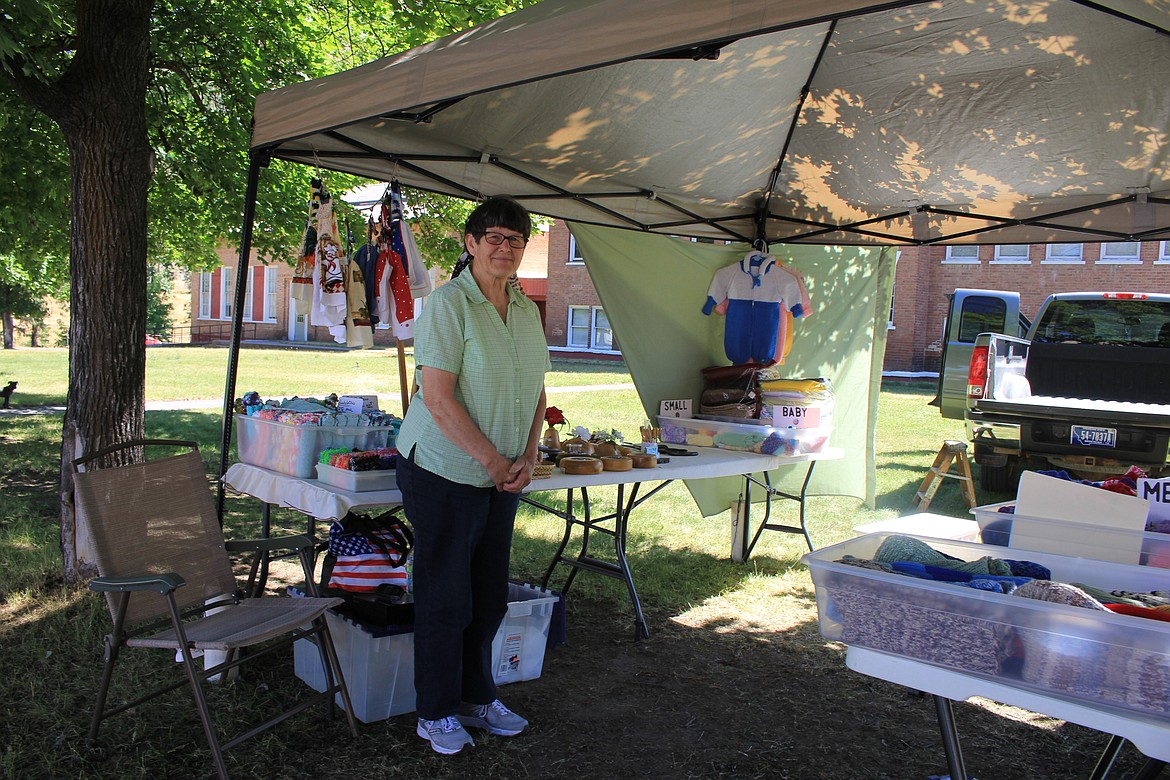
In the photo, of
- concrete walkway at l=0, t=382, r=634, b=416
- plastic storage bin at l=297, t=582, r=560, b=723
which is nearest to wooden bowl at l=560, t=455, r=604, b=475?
plastic storage bin at l=297, t=582, r=560, b=723

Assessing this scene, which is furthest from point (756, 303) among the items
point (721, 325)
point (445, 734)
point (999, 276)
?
point (999, 276)

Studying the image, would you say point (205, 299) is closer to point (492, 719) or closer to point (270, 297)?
point (270, 297)

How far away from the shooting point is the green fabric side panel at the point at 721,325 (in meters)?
5.48

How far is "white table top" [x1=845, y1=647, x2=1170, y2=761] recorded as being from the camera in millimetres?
1676

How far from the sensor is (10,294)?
21094mm

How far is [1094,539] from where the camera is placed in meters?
2.62

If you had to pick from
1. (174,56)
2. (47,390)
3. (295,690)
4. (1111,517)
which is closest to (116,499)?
(295,690)

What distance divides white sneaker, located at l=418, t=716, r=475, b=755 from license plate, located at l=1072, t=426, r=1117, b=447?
18.4ft

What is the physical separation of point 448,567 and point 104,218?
110 inches

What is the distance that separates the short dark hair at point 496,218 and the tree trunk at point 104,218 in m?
2.43

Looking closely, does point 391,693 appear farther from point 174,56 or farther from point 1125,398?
point 1125,398

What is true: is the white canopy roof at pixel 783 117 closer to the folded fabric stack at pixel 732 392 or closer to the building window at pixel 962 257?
the folded fabric stack at pixel 732 392

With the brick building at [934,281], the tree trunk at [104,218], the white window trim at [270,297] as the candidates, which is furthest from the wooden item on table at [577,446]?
the white window trim at [270,297]

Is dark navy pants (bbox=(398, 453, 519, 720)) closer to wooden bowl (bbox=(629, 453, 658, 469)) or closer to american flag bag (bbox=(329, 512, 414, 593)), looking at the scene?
american flag bag (bbox=(329, 512, 414, 593))
